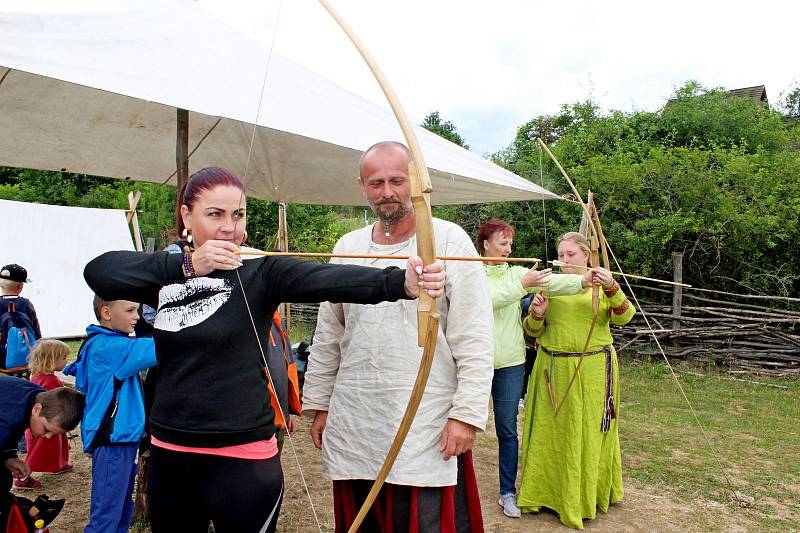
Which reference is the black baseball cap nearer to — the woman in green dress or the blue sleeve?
the blue sleeve

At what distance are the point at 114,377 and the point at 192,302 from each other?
1.13 metres

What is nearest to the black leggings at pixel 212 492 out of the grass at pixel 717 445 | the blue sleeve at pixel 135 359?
the blue sleeve at pixel 135 359

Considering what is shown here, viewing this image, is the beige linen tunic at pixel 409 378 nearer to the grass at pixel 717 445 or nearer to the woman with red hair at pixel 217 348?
the woman with red hair at pixel 217 348

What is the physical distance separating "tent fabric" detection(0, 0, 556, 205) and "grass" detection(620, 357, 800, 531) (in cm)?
203

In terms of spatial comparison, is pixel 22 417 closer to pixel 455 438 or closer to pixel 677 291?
pixel 455 438

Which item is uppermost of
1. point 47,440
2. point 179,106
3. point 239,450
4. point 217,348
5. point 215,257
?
point 179,106

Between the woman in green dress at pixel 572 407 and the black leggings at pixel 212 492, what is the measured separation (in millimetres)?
2008

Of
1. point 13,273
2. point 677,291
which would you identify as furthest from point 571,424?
point 677,291

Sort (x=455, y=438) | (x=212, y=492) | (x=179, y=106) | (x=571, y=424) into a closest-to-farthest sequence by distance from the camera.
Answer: (x=212, y=492), (x=455, y=438), (x=179, y=106), (x=571, y=424)

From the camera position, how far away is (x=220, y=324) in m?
1.43

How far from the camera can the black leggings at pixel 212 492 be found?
1385 mm

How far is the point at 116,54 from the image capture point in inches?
100

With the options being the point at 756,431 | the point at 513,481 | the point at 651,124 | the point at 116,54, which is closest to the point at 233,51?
the point at 116,54

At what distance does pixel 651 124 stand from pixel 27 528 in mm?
9995
